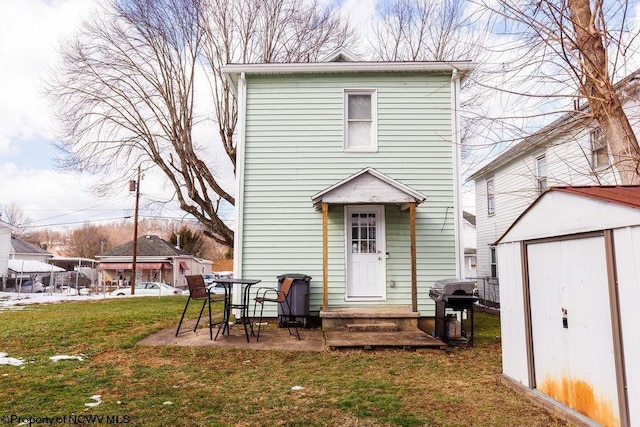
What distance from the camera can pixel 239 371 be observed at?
5207 mm

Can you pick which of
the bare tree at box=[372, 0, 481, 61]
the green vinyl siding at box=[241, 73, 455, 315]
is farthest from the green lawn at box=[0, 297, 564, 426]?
the bare tree at box=[372, 0, 481, 61]

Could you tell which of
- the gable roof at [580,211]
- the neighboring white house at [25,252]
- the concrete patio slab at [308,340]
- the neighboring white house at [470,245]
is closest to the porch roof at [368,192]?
the concrete patio slab at [308,340]

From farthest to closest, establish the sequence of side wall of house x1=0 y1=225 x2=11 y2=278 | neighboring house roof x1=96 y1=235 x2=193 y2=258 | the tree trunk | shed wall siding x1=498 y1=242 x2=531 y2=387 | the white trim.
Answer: neighboring house roof x1=96 y1=235 x2=193 y2=258 < side wall of house x1=0 y1=225 x2=11 y2=278 < the white trim < shed wall siding x1=498 y1=242 x2=531 y2=387 < the tree trunk

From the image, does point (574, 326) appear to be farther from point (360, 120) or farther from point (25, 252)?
point (25, 252)

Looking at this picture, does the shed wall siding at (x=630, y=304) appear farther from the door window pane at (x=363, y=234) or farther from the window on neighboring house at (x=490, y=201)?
the window on neighboring house at (x=490, y=201)

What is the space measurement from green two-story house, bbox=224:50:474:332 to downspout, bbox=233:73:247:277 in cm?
2

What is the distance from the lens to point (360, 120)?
936cm

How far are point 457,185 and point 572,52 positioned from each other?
523 cm

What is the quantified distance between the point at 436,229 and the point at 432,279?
3.53ft

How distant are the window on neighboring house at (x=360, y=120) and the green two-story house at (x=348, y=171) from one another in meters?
0.02

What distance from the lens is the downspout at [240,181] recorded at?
888cm

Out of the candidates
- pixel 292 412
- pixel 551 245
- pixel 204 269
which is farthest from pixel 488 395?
pixel 204 269

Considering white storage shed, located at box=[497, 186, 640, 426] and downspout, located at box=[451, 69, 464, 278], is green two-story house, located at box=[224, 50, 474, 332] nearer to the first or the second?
downspout, located at box=[451, 69, 464, 278]

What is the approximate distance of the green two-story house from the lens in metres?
8.87
